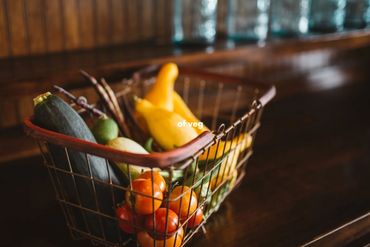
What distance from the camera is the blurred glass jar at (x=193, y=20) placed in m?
1.17

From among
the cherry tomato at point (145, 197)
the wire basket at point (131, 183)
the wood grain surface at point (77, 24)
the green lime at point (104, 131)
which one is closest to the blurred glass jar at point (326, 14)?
the wood grain surface at point (77, 24)

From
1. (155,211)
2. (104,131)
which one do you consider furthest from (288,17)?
(155,211)

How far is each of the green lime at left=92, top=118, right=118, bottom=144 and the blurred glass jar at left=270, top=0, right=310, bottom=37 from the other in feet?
2.70

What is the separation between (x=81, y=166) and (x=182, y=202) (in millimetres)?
145

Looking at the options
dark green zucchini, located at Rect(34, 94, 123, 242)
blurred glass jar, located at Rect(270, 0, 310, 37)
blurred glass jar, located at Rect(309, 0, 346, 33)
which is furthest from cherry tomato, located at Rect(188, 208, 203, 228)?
blurred glass jar, located at Rect(309, 0, 346, 33)

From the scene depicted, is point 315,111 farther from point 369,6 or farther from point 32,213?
point 32,213

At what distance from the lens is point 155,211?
1.72 feet

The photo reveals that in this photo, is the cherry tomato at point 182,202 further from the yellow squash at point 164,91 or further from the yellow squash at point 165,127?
the yellow squash at point 164,91

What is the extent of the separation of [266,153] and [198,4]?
47 cm

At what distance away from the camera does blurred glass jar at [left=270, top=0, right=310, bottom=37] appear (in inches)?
52.1

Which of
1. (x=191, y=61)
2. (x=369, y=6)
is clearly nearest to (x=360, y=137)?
(x=191, y=61)

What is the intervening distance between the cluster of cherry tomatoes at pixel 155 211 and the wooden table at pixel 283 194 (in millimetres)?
108

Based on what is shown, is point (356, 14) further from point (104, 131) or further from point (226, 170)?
point (104, 131)

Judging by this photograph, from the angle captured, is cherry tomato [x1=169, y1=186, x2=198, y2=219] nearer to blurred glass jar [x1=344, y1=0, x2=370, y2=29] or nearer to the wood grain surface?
the wood grain surface
